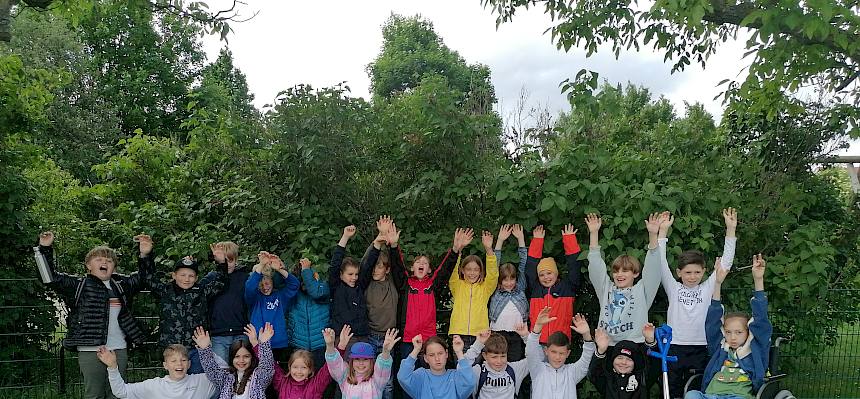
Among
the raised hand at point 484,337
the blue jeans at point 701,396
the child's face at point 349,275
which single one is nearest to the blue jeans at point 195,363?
the child's face at point 349,275

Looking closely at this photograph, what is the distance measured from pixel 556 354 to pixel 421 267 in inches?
46.5

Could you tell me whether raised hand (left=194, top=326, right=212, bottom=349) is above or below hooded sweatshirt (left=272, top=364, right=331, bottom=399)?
above

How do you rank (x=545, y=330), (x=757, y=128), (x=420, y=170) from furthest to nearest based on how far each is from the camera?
(x=757, y=128) < (x=420, y=170) < (x=545, y=330)

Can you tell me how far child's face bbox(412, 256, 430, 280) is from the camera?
17.7 ft

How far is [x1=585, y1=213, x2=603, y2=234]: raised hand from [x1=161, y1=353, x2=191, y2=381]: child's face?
9.98 ft

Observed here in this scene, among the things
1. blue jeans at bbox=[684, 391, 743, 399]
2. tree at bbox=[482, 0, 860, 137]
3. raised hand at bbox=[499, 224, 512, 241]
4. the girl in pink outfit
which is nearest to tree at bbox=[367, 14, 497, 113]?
tree at bbox=[482, 0, 860, 137]

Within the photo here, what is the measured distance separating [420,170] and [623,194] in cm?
168

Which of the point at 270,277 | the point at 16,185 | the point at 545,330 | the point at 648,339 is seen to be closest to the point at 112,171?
the point at 16,185

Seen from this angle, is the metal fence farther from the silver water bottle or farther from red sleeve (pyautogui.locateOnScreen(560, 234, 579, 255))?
red sleeve (pyautogui.locateOnScreen(560, 234, 579, 255))

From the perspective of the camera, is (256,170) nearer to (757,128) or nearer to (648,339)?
(648,339)

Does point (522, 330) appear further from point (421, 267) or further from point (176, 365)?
point (176, 365)

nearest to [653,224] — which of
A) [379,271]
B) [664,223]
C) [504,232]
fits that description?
[664,223]

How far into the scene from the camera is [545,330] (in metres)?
5.23

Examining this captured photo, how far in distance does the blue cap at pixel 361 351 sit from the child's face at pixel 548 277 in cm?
137
